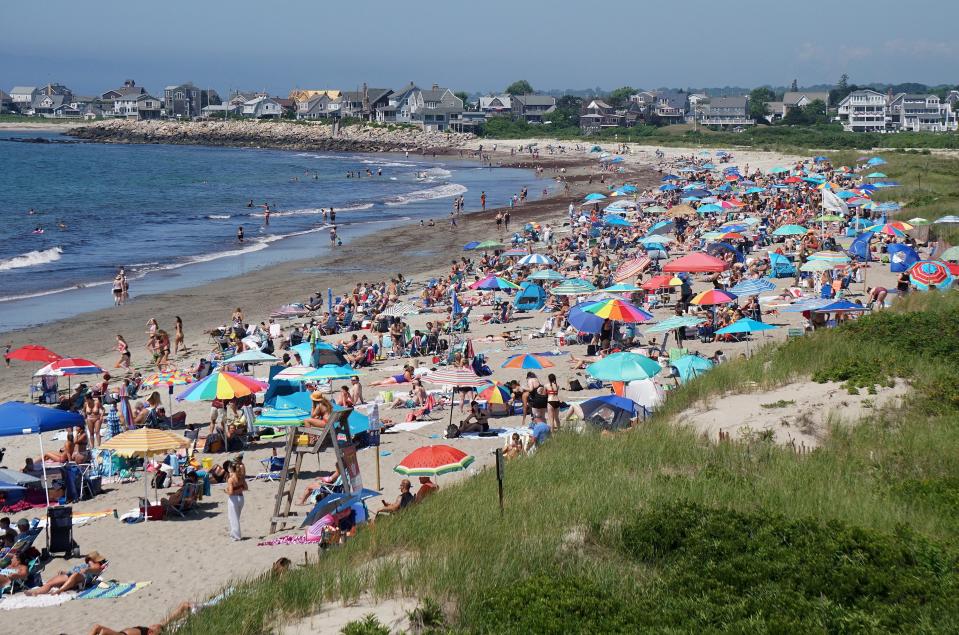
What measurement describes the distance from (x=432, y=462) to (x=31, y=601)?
472 centimetres

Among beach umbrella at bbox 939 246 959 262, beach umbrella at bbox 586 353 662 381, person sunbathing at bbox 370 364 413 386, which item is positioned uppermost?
beach umbrella at bbox 939 246 959 262

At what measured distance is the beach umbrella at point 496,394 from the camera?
1638 centimetres

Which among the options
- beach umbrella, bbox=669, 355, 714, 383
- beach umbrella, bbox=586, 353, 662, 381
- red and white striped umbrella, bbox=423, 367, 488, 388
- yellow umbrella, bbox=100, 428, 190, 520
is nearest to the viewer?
yellow umbrella, bbox=100, 428, 190, 520

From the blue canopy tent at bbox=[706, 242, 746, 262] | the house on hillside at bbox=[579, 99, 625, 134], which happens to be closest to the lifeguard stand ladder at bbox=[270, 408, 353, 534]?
the blue canopy tent at bbox=[706, 242, 746, 262]

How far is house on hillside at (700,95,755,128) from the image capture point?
144625 millimetres

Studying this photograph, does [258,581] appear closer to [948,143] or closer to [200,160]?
[948,143]

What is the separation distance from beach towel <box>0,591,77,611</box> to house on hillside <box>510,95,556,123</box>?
5703 inches

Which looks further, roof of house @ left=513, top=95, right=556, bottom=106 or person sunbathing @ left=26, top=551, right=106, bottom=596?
roof of house @ left=513, top=95, right=556, bottom=106

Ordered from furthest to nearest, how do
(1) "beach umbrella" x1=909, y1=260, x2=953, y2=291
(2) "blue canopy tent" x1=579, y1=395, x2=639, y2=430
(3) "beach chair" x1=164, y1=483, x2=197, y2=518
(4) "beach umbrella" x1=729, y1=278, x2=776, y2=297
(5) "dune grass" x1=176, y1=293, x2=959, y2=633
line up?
(4) "beach umbrella" x1=729, y1=278, x2=776, y2=297 → (1) "beach umbrella" x1=909, y1=260, x2=953, y2=291 → (2) "blue canopy tent" x1=579, y1=395, x2=639, y2=430 → (3) "beach chair" x1=164, y1=483, x2=197, y2=518 → (5) "dune grass" x1=176, y1=293, x2=959, y2=633

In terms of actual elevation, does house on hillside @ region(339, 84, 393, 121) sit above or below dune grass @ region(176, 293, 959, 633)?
above

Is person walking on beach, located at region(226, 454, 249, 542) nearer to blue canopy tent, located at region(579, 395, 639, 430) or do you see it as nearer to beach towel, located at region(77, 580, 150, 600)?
beach towel, located at region(77, 580, 150, 600)

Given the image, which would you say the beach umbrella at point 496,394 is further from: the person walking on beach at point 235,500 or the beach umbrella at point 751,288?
the beach umbrella at point 751,288

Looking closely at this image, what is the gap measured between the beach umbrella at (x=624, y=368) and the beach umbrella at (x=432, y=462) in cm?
368

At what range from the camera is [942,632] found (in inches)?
277
